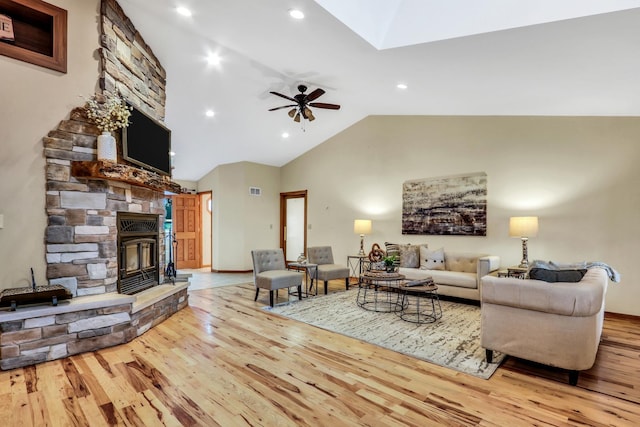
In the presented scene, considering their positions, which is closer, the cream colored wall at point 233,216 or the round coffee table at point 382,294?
the round coffee table at point 382,294

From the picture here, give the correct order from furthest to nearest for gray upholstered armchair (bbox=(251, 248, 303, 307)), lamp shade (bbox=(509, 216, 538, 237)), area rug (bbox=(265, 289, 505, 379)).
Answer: gray upholstered armchair (bbox=(251, 248, 303, 307)) < lamp shade (bbox=(509, 216, 538, 237)) < area rug (bbox=(265, 289, 505, 379))

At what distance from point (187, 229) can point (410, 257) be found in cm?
587

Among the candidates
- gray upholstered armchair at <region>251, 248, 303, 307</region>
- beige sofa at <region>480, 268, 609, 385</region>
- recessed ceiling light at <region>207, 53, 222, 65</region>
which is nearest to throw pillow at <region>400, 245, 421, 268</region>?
gray upholstered armchair at <region>251, 248, 303, 307</region>

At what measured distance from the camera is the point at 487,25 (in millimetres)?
2807

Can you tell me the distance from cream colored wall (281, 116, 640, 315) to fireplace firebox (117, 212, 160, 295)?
4.14 m

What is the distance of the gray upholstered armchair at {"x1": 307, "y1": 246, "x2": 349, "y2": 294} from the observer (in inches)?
217

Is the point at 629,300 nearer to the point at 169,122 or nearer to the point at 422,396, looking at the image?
the point at 422,396

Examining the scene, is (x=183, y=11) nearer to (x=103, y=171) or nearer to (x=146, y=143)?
(x=146, y=143)

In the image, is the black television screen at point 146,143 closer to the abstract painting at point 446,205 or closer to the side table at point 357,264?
the side table at point 357,264

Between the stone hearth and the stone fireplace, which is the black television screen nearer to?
the stone fireplace

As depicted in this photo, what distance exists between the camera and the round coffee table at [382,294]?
14.2 ft

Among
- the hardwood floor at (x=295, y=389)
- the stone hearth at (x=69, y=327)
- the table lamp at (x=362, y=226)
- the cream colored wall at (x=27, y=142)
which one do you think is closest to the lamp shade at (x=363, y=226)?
the table lamp at (x=362, y=226)

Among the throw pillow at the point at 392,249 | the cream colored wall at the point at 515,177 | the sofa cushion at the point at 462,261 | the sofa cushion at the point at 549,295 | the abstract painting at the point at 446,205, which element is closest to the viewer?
the sofa cushion at the point at 549,295

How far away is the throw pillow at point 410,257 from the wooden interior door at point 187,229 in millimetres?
5617
